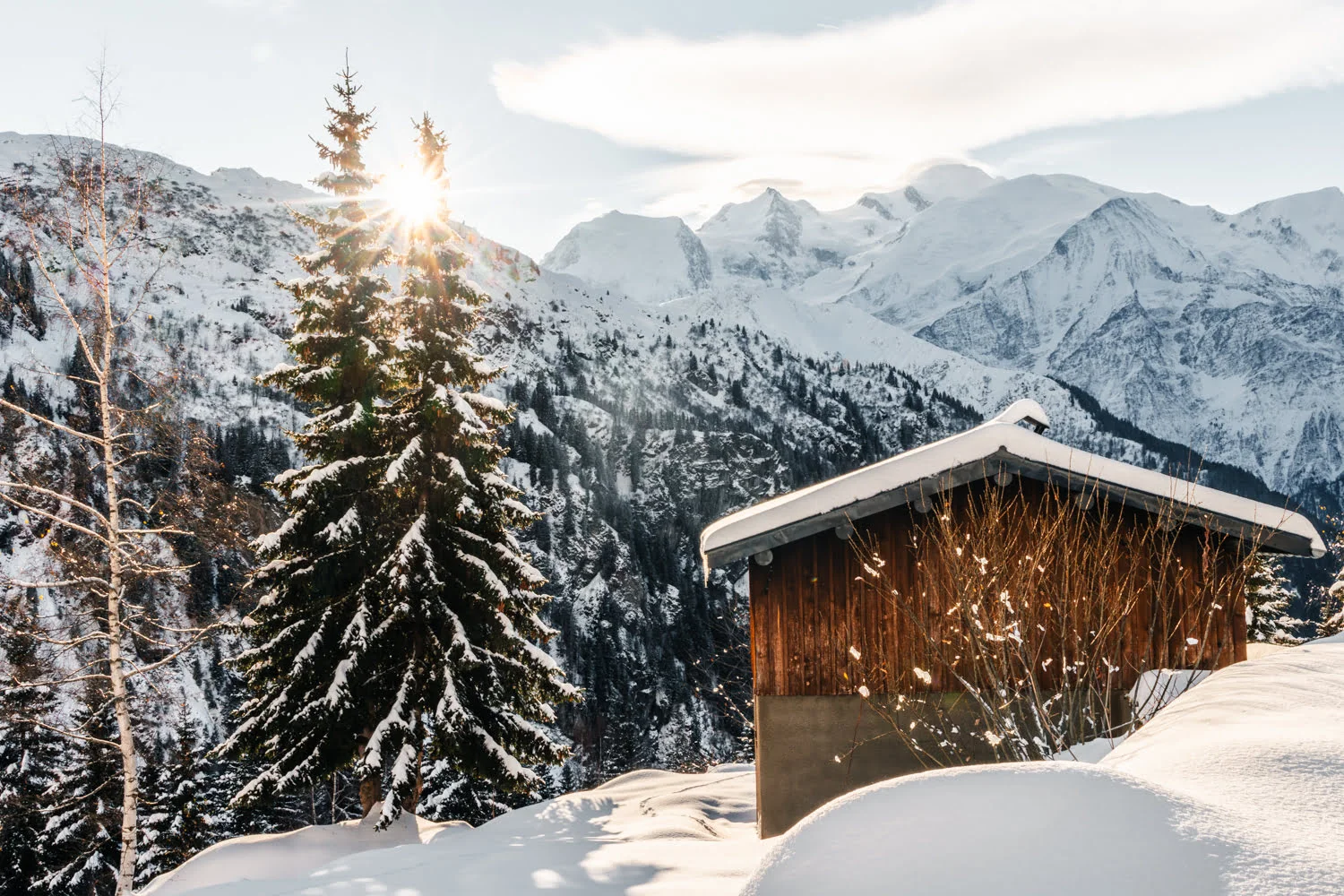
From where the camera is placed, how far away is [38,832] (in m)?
25.4

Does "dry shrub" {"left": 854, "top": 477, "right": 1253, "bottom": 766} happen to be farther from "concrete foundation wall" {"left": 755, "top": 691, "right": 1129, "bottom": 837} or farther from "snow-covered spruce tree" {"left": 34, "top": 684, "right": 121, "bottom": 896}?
"snow-covered spruce tree" {"left": 34, "top": 684, "right": 121, "bottom": 896}

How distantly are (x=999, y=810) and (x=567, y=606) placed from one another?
112 m

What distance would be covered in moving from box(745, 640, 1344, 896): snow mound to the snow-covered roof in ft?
20.8

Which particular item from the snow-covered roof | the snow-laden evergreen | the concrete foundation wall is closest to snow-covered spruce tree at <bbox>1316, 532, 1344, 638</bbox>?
the snow-covered roof

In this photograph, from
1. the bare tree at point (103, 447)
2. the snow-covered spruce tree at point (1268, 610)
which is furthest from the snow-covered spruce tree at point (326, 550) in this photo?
the snow-covered spruce tree at point (1268, 610)

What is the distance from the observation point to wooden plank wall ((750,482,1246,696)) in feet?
30.5

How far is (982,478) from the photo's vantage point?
9586 mm

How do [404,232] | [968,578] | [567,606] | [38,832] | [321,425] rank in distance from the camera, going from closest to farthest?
[968,578]
[321,425]
[404,232]
[38,832]
[567,606]

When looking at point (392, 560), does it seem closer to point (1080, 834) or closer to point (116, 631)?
point (116, 631)

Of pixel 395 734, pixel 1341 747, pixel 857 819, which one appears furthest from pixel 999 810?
pixel 395 734

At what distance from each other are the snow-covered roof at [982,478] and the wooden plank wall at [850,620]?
15.3 inches

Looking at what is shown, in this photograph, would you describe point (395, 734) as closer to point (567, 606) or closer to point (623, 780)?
point (623, 780)

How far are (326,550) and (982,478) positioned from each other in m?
10.2

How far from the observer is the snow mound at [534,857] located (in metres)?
6.19
